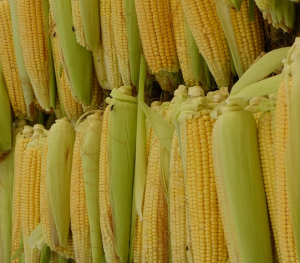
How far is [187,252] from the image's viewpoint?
1.58m

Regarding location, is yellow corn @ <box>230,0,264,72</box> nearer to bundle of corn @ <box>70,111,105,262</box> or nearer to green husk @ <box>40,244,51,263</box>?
bundle of corn @ <box>70,111,105,262</box>

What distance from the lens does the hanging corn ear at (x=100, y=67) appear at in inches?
87.8

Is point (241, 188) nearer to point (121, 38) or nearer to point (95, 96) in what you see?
point (121, 38)

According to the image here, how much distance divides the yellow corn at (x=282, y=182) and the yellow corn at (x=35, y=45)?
1455 mm

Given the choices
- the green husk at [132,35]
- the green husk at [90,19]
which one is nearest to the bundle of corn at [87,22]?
the green husk at [90,19]

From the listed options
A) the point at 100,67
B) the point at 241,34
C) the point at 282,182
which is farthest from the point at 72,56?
the point at 282,182

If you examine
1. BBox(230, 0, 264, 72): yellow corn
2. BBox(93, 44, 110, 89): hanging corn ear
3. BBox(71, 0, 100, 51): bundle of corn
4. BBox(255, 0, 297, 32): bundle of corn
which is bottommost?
BBox(255, 0, 297, 32): bundle of corn

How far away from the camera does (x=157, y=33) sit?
192 centimetres

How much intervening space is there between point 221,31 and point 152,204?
62cm

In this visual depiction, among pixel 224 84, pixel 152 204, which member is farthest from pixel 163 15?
pixel 152 204

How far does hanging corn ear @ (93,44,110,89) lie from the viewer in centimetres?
223

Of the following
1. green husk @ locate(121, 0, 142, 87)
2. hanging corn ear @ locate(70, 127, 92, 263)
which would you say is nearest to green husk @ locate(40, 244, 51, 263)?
hanging corn ear @ locate(70, 127, 92, 263)

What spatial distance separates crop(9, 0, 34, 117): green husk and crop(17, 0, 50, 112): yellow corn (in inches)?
1.9

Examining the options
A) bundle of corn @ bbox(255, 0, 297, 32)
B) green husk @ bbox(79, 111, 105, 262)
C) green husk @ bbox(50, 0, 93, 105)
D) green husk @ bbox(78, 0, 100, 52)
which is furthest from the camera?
green husk @ bbox(50, 0, 93, 105)
